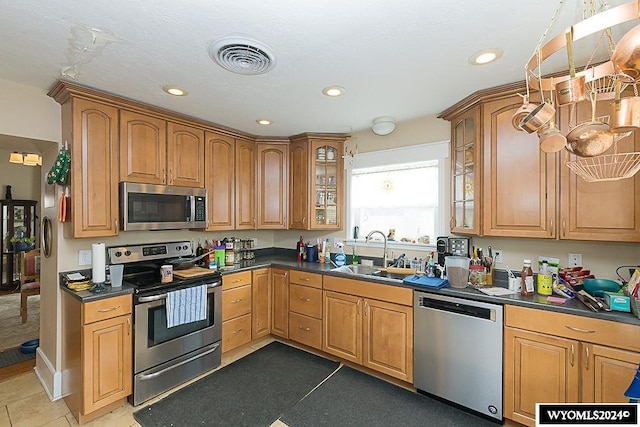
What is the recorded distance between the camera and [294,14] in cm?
146

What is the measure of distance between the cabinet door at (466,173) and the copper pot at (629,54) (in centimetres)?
175

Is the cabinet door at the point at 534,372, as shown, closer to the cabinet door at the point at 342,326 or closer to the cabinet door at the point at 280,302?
the cabinet door at the point at 342,326

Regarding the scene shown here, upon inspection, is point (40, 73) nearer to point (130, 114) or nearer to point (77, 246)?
point (130, 114)

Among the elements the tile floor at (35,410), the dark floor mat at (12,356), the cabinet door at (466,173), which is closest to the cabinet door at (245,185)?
the tile floor at (35,410)

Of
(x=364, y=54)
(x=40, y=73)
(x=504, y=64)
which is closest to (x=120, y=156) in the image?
(x=40, y=73)

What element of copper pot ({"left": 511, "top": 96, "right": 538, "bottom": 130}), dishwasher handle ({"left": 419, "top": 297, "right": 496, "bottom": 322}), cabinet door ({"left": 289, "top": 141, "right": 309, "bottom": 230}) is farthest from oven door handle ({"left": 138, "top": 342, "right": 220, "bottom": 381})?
copper pot ({"left": 511, "top": 96, "right": 538, "bottom": 130})

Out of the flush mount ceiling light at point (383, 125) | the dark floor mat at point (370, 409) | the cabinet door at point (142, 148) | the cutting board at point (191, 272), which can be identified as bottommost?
the dark floor mat at point (370, 409)

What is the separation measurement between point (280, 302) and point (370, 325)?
1110mm

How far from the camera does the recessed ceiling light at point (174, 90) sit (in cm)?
228

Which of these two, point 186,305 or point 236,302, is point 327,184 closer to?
point 236,302

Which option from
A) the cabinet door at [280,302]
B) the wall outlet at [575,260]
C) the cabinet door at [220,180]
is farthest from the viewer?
the cabinet door at [280,302]

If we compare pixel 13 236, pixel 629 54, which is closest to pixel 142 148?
pixel 629 54

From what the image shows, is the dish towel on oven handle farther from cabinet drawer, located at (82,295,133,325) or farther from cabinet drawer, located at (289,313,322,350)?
cabinet drawer, located at (289,313,322,350)

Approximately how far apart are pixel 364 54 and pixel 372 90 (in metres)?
0.54
